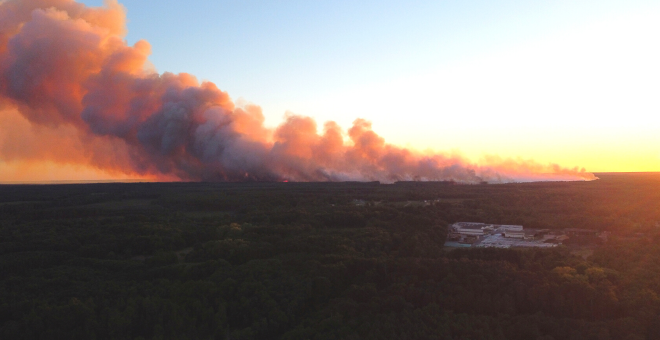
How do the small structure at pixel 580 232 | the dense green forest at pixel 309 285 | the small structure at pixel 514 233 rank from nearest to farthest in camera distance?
the dense green forest at pixel 309 285 → the small structure at pixel 514 233 → the small structure at pixel 580 232

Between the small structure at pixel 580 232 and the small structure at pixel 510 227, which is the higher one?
the small structure at pixel 510 227

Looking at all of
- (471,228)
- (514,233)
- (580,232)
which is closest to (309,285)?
(514,233)

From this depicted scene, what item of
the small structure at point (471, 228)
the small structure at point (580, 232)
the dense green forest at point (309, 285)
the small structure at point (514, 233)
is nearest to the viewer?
the dense green forest at point (309, 285)

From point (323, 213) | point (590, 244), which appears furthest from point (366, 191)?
point (590, 244)

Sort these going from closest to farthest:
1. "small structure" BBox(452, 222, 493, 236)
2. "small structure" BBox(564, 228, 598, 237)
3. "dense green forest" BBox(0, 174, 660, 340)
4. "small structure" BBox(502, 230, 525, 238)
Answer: "dense green forest" BBox(0, 174, 660, 340)
"small structure" BBox(502, 230, 525, 238)
"small structure" BBox(564, 228, 598, 237)
"small structure" BBox(452, 222, 493, 236)

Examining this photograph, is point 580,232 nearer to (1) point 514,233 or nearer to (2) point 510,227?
(2) point 510,227

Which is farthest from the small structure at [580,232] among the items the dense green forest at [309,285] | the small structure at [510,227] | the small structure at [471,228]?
the small structure at [471,228]

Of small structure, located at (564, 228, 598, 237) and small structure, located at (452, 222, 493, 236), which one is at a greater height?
small structure, located at (452, 222, 493, 236)

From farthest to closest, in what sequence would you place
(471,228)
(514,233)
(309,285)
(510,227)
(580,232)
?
(471,228) < (510,227) < (580,232) < (514,233) < (309,285)

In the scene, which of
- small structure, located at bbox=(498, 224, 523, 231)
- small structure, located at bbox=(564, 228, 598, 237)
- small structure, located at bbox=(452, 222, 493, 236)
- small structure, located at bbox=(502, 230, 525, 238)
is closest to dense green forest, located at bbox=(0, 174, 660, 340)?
small structure, located at bbox=(564, 228, 598, 237)

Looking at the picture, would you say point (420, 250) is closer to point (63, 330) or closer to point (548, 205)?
point (63, 330)

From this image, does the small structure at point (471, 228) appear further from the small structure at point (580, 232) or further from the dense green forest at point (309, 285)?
the small structure at point (580, 232)

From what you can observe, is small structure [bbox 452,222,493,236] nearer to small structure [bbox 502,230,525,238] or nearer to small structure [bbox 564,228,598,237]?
small structure [bbox 502,230,525,238]
